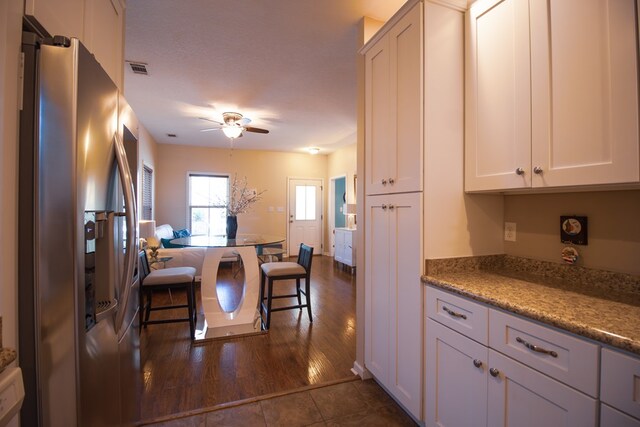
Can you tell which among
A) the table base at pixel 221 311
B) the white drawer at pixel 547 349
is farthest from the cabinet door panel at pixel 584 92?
the table base at pixel 221 311

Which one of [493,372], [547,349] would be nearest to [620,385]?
[547,349]

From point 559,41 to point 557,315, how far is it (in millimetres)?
1061

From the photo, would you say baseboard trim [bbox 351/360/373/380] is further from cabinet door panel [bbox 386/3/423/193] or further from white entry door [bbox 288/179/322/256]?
white entry door [bbox 288/179/322/256]

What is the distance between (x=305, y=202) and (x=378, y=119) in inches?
214

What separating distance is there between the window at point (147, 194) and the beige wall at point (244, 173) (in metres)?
0.53

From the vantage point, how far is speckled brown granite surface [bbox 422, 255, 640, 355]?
0.87 metres

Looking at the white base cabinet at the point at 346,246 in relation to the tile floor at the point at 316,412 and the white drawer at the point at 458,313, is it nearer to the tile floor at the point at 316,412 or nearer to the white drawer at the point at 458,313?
the tile floor at the point at 316,412

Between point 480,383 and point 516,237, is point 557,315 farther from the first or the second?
point 516,237

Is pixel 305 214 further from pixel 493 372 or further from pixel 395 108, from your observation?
pixel 493 372

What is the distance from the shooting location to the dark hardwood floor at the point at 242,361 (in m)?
1.84

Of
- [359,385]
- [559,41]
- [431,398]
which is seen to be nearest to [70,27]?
[559,41]

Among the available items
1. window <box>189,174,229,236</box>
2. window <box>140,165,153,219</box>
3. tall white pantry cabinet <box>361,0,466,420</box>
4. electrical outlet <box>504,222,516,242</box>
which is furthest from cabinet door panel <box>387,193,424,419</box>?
window <box>189,174,229,236</box>

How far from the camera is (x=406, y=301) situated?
158 centimetres

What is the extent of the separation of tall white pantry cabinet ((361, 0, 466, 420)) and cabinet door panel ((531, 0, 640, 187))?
40cm
